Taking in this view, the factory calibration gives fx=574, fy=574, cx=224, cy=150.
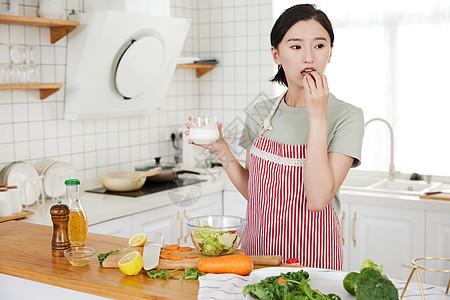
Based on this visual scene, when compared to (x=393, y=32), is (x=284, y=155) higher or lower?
lower

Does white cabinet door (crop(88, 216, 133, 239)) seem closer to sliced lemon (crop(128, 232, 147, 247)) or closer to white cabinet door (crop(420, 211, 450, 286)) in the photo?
sliced lemon (crop(128, 232, 147, 247))

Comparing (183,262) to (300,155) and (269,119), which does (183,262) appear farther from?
(269,119)

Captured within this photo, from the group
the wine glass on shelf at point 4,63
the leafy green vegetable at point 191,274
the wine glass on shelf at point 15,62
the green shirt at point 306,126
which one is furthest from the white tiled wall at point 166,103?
the leafy green vegetable at point 191,274

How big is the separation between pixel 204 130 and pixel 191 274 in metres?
0.56

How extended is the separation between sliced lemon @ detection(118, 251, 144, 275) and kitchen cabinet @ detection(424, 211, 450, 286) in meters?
1.98

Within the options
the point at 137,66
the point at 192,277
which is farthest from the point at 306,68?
the point at 137,66

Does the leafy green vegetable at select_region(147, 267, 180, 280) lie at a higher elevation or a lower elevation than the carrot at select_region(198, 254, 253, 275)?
lower

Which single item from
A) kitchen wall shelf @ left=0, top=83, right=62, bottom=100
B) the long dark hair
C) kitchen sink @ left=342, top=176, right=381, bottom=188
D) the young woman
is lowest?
kitchen sink @ left=342, top=176, right=381, bottom=188

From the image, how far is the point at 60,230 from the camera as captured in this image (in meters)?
1.81

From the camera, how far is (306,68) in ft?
6.00

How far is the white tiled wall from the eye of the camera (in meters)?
3.10

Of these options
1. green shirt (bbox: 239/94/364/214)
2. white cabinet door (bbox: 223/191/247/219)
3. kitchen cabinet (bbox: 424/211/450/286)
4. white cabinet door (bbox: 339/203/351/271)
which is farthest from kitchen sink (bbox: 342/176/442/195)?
green shirt (bbox: 239/94/364/214)

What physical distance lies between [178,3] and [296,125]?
2429 mm

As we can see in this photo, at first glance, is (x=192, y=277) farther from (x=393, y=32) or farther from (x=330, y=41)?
(x=393, y=32)
